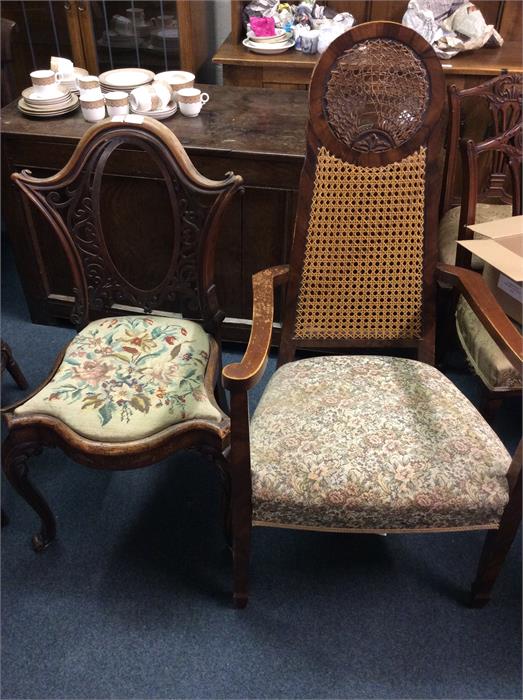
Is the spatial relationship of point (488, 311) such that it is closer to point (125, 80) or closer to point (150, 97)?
point (150, 97)

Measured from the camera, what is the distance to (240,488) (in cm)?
115

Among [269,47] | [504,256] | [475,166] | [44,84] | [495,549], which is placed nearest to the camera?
[495,549]

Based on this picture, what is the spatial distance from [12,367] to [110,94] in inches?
35.8

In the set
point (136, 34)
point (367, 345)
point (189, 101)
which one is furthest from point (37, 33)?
point (367, 345)

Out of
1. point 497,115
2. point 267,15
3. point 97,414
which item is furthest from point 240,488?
point 267,15

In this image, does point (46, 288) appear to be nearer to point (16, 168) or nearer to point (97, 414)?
point (16, 168)

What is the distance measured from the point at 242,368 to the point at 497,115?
3.84ft

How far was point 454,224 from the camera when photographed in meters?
1.88

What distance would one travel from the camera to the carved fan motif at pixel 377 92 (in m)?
1.26

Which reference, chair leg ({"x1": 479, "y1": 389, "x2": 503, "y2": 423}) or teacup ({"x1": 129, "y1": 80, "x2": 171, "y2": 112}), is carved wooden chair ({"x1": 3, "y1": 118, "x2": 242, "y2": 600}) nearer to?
teacup ({"x1": 129, "y1": 80, "x2": 171, "y2": 112})

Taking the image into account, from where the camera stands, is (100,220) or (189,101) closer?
(100,220)

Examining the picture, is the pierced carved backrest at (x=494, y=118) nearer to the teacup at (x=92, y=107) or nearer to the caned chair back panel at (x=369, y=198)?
the caned chair back panel at (x=369, y=198)

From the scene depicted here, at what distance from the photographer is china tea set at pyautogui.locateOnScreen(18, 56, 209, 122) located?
179 centimetres

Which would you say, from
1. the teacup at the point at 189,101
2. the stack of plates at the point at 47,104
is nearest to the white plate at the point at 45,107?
the stack of plates at the point at 47,104
